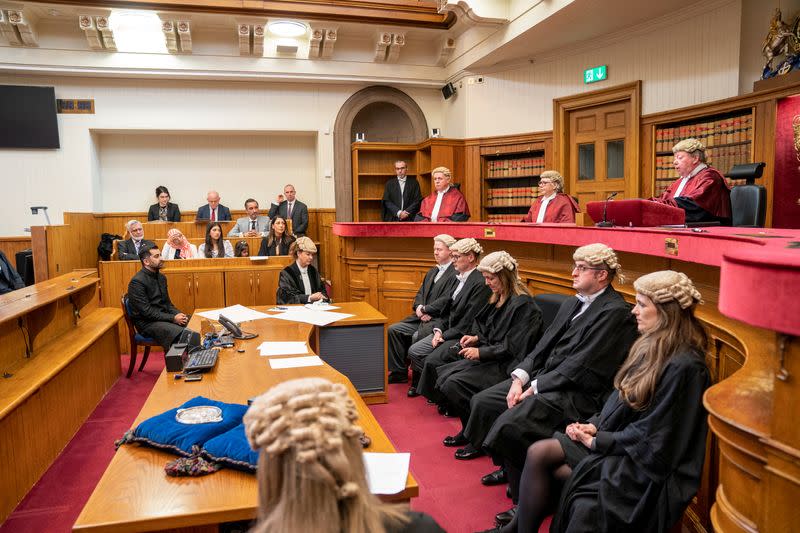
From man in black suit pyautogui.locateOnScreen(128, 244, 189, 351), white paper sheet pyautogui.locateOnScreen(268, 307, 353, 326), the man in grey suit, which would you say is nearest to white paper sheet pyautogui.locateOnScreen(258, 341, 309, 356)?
white paper sheet pyautogui.locateOnScreen(268, 307, 353, 326)

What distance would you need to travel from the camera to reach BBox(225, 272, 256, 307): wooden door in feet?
20.2

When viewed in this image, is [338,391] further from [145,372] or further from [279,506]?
[145,372]

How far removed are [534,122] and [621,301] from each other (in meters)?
6.15

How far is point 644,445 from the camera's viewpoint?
6.40 feet

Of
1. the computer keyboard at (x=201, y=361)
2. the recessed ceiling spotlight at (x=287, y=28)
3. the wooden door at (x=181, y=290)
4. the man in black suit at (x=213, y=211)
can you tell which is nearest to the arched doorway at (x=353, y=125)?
the recessed ceiling spotlight at (x=287, y=28)

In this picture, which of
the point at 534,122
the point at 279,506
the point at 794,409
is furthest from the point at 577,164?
the point at 279,506

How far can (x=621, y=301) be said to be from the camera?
274 centimetres

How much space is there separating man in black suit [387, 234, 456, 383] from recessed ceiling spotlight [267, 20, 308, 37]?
505cm

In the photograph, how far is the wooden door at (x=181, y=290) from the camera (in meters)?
5.96

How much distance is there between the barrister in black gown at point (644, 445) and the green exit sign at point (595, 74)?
234 inches

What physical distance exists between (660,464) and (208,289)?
16.6 feet

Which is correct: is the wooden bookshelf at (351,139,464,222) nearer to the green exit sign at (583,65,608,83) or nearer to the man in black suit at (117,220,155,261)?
the green exit sign at (583,65,608,83)

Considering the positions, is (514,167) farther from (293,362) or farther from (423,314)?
(293,362)

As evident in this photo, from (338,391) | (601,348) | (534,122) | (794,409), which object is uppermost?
(534,122)
